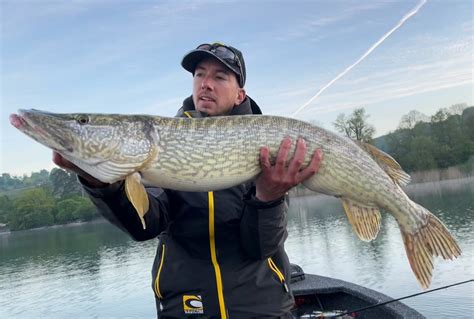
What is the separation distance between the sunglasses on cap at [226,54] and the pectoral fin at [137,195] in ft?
3.59

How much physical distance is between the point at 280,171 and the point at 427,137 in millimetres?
48164

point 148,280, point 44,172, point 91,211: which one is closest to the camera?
point 148,280

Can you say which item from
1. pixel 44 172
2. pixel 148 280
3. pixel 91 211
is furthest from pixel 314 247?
pixel 44 172

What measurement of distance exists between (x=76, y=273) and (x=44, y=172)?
4551 inches

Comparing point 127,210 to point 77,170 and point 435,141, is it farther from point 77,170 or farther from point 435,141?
point 435,141

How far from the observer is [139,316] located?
12.6 meters

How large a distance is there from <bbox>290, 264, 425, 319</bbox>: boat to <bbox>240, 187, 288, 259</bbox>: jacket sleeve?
2640 mm

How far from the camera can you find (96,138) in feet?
7.54

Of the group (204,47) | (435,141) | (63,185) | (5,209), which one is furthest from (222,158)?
(63,185)

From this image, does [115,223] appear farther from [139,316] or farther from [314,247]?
[314,247]

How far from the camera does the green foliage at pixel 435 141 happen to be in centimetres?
4178

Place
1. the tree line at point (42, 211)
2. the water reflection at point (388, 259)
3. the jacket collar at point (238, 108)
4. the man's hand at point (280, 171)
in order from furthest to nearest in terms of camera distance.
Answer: the tree line at point (42, 211) → the water reflection at point (388, 259) → the jacket collar at point (238, 108) → the man's hand at point (280, 171)

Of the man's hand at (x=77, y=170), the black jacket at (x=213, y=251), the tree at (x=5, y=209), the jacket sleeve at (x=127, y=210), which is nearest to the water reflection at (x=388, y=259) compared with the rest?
the black jacket at (x=213, y=251)

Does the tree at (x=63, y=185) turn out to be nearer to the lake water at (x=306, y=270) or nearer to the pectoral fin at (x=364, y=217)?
the lake water at (x=306, y=270)
